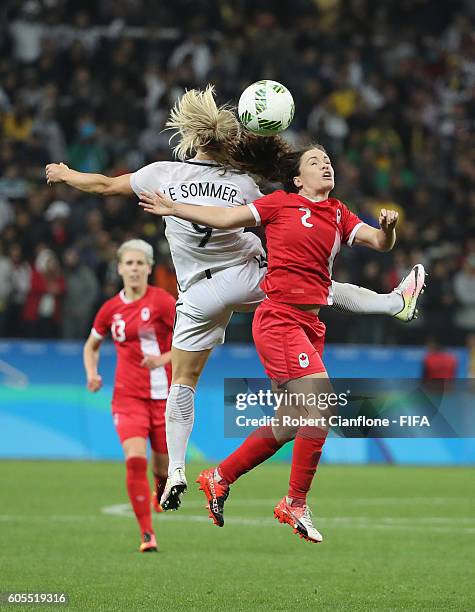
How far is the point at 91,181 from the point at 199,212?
0.78 metres

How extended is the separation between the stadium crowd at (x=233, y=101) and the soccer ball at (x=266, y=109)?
9515mm

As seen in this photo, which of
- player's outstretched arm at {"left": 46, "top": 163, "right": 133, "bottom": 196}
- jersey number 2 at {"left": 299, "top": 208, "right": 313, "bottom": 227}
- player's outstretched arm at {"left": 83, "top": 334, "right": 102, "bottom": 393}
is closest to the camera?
jersey number 2 at {"left": 299, "top": 208, "right": 313, "bottom": 227}

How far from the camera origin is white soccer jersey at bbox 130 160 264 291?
26.9 ft

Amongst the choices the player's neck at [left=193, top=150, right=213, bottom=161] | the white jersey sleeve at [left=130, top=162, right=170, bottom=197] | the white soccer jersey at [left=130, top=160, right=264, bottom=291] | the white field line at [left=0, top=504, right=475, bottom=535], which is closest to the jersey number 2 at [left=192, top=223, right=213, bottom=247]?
the white soccer jersey at [left=130, top=160, right=264, bottom=291]

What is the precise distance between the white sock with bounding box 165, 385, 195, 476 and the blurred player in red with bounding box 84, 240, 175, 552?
2367 mm

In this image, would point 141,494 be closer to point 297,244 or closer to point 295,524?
point 295,524

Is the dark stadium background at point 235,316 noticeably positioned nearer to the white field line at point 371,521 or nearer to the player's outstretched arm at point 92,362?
the white field line at point 371,521

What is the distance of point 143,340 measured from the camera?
442 inches

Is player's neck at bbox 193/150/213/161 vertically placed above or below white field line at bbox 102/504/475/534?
above

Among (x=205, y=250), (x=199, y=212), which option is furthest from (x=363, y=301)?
(x=199, y=212)

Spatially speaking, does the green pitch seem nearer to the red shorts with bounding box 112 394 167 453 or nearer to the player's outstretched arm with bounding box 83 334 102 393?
the red shorts with bounding box 112 394 167 453

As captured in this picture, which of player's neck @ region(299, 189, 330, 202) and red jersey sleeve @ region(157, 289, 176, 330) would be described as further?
red jersey sleeve @ region(157, 289, 176, 330)

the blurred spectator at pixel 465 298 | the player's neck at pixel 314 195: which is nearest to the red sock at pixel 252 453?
the player's neck at pixel 314 195

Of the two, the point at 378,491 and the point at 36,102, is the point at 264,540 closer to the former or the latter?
the point at 378,491
